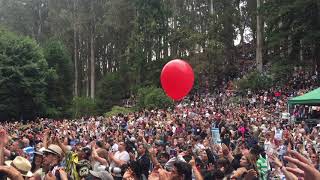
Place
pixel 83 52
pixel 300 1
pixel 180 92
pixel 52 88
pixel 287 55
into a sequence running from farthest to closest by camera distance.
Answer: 1. pixel 83 52
2. pixel 52 88
3. pixel 287 55
4. pixel 300 1
5. pixel 180 92

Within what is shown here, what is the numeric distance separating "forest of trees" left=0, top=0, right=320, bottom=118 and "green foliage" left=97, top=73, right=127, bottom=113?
8 centimetres

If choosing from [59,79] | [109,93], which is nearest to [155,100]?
[109,93]

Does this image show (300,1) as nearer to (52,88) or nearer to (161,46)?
(161,46)

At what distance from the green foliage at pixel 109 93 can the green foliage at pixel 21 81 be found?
180 inches

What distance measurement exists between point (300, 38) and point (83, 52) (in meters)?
25.9

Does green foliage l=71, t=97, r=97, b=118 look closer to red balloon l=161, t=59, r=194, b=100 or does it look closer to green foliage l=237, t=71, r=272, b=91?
green foliage l=237, t=71, r=272, b=91

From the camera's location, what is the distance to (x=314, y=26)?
30.8 meters

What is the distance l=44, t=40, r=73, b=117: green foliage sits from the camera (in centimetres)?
4019

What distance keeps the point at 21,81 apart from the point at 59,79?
Result: 543 centimetres

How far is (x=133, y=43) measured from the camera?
4103 cm

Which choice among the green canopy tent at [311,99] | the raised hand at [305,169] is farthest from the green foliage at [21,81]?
the raised hand at [305,169]

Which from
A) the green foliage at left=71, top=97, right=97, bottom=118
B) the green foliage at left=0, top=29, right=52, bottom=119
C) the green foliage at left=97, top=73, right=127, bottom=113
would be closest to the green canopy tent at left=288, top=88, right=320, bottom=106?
the green foliage at left=71, top=97, right=97, bottom=118

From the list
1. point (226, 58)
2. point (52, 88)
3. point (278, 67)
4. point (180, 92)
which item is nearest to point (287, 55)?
point (278, 67)

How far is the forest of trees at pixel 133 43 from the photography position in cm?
3247
